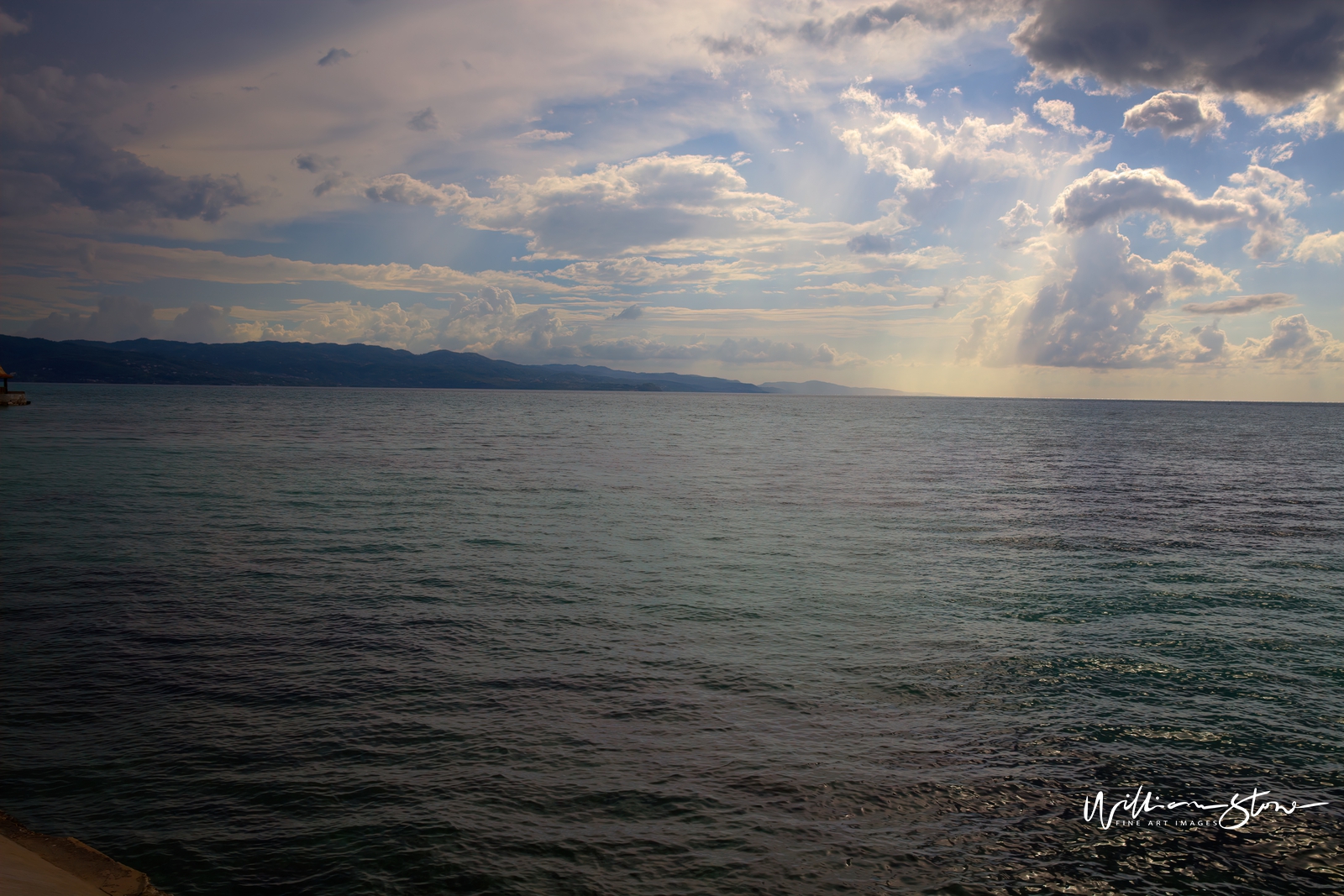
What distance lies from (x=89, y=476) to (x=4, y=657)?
33.5 m

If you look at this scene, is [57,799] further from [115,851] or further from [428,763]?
[428,763]

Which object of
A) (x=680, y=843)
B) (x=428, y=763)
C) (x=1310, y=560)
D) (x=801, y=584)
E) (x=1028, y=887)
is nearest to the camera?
(x=1028, y=887)

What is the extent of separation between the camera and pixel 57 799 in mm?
9656

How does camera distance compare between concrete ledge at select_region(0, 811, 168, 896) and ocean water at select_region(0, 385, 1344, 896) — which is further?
ocean water at select_region(0, 385, 1344, 896)

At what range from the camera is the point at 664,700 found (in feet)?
43.3

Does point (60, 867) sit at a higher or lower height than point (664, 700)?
lower

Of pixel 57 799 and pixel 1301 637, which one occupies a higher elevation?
pixel 1301 637

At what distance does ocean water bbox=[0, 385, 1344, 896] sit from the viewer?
8.87m

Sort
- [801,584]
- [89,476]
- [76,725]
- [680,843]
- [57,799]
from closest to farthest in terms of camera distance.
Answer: [680,843] → [57,799] → [76,725] → [801,584] → [89,476]

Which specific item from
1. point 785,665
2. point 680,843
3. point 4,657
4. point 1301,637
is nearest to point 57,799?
point 4,657

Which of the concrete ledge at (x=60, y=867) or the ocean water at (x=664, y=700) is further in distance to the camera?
the ocean water at (x=664, y=700)

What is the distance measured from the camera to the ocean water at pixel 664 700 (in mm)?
8867

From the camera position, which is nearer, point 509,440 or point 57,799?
point 57,799

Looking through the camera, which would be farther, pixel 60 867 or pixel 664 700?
pixel 664 700
